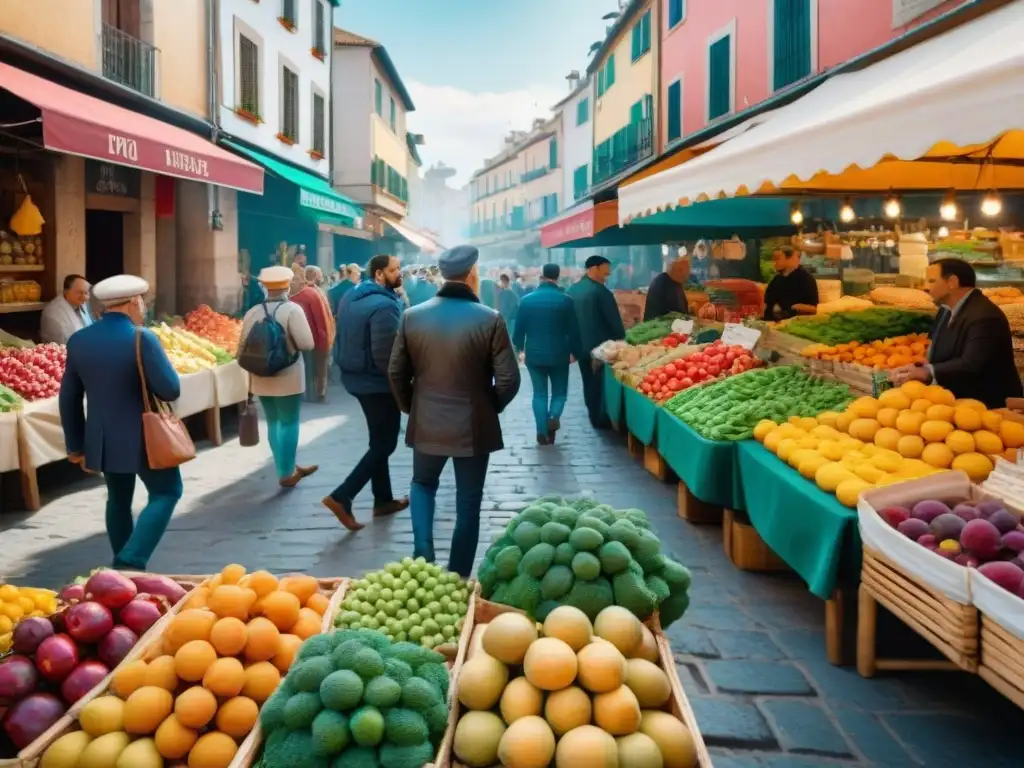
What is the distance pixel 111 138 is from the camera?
24.7ft

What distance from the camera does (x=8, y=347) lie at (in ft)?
27.2

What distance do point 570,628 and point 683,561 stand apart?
3473mm

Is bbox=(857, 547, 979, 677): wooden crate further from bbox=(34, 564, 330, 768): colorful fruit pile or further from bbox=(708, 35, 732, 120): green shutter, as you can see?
bbox=(708, 35, 732, 120): green shutter

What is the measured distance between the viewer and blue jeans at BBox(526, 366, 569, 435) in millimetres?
→ 9906

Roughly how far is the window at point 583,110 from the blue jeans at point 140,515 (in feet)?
108

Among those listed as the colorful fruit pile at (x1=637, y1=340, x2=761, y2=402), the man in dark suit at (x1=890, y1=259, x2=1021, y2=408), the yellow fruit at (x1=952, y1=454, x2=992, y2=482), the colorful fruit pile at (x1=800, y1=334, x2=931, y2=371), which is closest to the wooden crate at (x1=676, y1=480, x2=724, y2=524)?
the colorful fruit pile at (x1=637, y1=340, x2=761, y2=402)

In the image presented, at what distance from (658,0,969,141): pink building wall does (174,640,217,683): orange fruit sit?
32.5ft

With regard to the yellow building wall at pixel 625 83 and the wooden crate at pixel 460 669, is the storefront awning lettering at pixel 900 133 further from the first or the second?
the yellow building wall at pixel 625 83

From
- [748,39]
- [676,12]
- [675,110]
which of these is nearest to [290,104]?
[675,110]

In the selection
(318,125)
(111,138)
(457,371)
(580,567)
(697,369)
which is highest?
(318,125)

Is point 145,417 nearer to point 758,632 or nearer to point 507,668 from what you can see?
point 507,668

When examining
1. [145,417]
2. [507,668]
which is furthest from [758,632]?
[145,417]

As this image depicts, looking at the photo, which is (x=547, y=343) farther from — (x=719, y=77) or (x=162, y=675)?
(x=719, y=77)

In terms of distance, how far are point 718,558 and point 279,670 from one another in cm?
371
